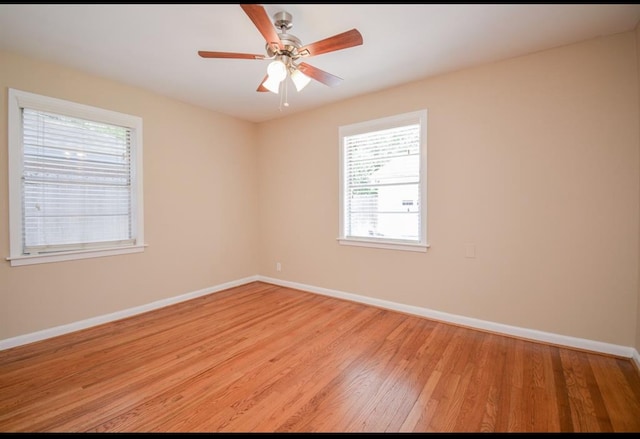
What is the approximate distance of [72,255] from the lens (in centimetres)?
284

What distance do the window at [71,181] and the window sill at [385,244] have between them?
105 inches

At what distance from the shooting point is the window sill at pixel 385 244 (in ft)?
10.4

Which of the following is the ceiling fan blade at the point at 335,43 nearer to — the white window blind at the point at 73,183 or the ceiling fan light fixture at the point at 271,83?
the ceiling fan light fixture at the point at 271,83

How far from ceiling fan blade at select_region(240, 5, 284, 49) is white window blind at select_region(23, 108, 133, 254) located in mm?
2372

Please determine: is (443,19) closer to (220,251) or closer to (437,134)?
(437,134)

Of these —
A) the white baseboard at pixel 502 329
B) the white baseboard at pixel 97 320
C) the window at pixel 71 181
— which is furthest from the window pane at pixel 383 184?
the window at pixel 71 181

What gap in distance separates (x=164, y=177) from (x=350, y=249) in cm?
266

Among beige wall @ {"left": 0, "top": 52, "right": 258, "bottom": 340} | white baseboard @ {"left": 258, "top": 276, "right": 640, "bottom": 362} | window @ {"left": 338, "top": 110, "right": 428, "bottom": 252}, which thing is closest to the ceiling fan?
window @ {"left": 338, "top": 110, "right": 428, "bottom": 252}

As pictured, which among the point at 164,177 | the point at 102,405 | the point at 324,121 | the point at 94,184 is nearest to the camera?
the point at 102,405

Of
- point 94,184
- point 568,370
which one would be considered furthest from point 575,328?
point 94,184

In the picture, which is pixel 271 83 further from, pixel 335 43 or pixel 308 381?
pixel 308 381

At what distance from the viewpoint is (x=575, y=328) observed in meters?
2.44

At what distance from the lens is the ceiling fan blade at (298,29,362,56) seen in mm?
1788

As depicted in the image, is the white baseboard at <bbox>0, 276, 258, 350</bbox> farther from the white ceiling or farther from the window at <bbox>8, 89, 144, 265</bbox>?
the white ceiling
